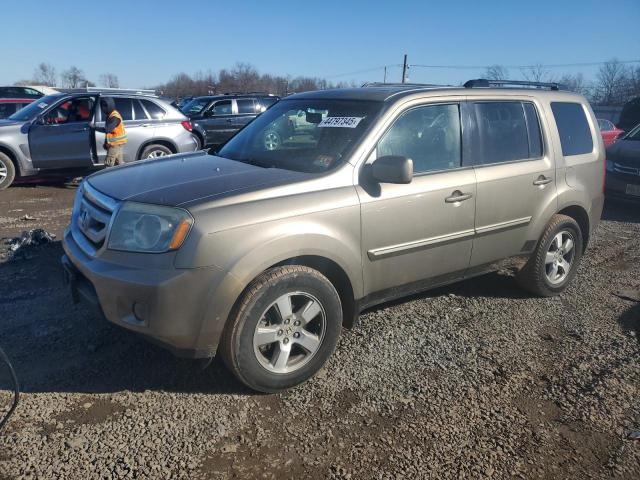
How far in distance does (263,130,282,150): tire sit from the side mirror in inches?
37.9

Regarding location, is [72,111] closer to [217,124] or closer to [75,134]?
[75,134]

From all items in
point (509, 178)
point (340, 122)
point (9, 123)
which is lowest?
point (509, 178)

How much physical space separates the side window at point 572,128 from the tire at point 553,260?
0.64 meters

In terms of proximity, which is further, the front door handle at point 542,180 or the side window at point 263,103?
the side window at point 263,103

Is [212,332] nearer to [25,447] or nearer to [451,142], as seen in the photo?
[25,447]

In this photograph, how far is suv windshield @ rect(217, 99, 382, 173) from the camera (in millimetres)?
3541

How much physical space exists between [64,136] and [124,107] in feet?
3.96

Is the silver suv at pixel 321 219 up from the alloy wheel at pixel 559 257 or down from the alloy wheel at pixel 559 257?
up

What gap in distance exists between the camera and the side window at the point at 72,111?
31.3 feet

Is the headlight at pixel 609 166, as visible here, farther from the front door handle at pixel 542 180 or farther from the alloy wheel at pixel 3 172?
the alloy wheel at pixel 3 172

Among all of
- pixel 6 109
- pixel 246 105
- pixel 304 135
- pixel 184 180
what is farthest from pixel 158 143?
pixel 184 180

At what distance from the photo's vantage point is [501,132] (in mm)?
4281

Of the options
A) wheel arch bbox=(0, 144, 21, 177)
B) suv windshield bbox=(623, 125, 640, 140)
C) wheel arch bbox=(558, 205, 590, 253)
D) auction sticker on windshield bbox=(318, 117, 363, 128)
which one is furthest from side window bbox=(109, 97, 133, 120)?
suv windshield bbox=(623, 125, 640, 140)

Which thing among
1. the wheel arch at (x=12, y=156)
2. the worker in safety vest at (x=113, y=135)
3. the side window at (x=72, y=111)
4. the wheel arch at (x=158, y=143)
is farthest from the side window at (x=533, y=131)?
the wheel arch at (x=12, y=156)
